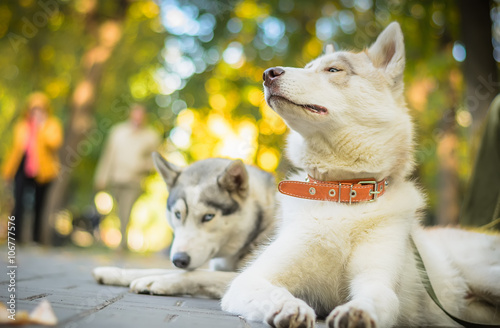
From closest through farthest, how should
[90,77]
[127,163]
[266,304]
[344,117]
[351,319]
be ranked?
[351,319]
[266,304]
[344,117]
[127,163]
[90,77]

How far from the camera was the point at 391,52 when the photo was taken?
3.19 metres

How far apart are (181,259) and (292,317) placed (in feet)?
5.51

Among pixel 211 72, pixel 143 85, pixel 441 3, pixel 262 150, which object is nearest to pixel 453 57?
pixel 441 3

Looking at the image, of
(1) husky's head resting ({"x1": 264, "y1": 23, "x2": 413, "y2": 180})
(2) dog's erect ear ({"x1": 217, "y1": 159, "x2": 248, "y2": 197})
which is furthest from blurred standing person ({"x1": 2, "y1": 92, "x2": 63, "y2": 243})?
(1) husky's head resting ({"x1": 264, "y1": 23, "x2": 413, "y2": 180})

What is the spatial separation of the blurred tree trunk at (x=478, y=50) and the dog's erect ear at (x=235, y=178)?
15.1 feet

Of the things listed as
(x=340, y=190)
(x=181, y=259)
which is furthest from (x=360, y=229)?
(x=181, y=259)

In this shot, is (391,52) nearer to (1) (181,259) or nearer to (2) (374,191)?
(2) (374,191)

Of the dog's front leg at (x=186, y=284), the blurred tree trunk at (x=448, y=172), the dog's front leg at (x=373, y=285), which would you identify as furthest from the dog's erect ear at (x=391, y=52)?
the blurred tree trunk at (x=448, y=172)

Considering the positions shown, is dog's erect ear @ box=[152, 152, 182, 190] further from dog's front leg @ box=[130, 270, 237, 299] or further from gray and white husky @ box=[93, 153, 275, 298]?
dog's front leg @ box=[130, 270, 237, 299]

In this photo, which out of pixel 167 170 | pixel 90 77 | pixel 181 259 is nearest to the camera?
pixel 181 259

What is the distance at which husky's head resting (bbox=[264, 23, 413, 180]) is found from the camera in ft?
9.02

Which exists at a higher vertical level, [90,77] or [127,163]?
[90,77]

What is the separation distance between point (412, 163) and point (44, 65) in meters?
12.9

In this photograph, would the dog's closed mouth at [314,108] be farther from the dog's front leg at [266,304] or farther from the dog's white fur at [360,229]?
the dog's front leg at [266,304]
